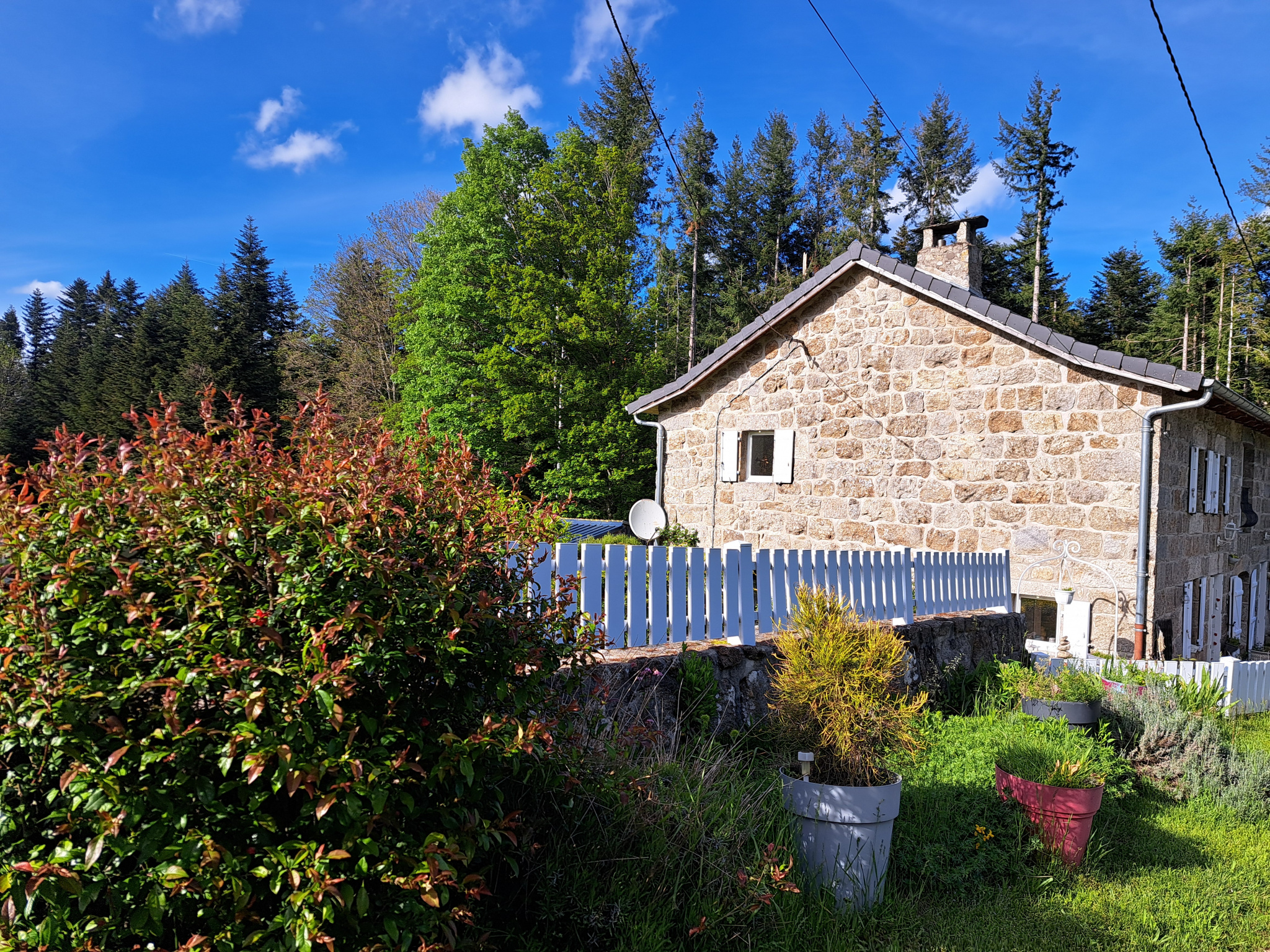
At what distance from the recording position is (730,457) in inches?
522

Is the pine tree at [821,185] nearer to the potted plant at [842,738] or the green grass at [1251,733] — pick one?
the green grass at [1251,733]

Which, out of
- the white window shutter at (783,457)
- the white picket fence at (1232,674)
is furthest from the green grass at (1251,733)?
the white window shutter at (783,457)

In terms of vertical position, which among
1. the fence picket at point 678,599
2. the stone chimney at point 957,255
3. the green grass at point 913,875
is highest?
the stone chimney at point 957,255

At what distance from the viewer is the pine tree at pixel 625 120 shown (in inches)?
1182

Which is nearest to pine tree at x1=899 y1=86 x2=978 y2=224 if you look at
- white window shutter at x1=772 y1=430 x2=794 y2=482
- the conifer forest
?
the conifer forest

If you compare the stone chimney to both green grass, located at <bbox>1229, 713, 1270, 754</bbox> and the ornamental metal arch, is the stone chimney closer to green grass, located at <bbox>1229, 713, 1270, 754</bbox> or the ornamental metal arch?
the ornamental metal arch

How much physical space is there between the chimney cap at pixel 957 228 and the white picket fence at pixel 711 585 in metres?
7.02

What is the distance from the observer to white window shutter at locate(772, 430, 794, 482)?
12.7 metres

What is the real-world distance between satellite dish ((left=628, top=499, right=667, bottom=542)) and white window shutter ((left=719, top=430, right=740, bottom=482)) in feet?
6.86

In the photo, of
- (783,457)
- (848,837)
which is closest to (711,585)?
(848,837)

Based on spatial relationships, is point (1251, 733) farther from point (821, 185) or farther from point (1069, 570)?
point (821, 185)

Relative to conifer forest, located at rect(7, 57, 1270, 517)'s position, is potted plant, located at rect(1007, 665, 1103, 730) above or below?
below

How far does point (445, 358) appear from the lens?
23734 millimetres

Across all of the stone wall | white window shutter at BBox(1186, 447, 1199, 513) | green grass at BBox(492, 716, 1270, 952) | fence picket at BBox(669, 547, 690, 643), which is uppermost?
white window shutter at BBox(1186, 447, 1199, 513)
